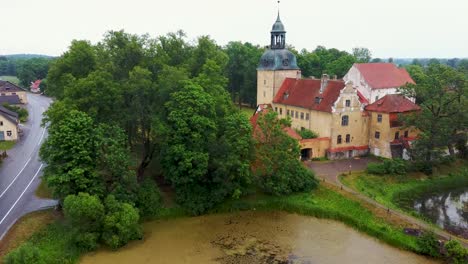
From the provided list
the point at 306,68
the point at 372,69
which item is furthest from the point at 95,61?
the point at 306,68

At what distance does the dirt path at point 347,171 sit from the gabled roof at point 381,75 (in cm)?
1371

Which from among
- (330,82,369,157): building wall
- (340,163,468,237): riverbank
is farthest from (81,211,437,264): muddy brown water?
(330,82,369,157): building wall

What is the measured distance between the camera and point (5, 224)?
23.1m

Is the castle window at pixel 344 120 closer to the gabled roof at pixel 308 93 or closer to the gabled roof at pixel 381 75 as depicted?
the gabled roof at pixel 308 93

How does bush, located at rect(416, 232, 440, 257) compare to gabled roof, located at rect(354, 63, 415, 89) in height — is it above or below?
below

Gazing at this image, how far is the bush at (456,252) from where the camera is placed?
20109mm

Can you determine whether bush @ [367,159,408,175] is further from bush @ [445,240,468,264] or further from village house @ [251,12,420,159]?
bush @ [445,240,468,264]

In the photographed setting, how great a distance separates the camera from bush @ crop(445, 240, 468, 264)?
2011 centimetres

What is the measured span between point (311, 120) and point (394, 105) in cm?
836

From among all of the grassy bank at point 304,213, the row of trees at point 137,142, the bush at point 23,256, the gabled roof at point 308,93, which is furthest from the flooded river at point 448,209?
the bush at point 23,256

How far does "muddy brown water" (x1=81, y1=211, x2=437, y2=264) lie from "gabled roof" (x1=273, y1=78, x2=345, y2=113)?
630 inches

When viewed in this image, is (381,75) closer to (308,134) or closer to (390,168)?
(308,134)

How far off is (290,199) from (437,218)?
1045cm

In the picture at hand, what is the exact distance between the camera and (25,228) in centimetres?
2277
